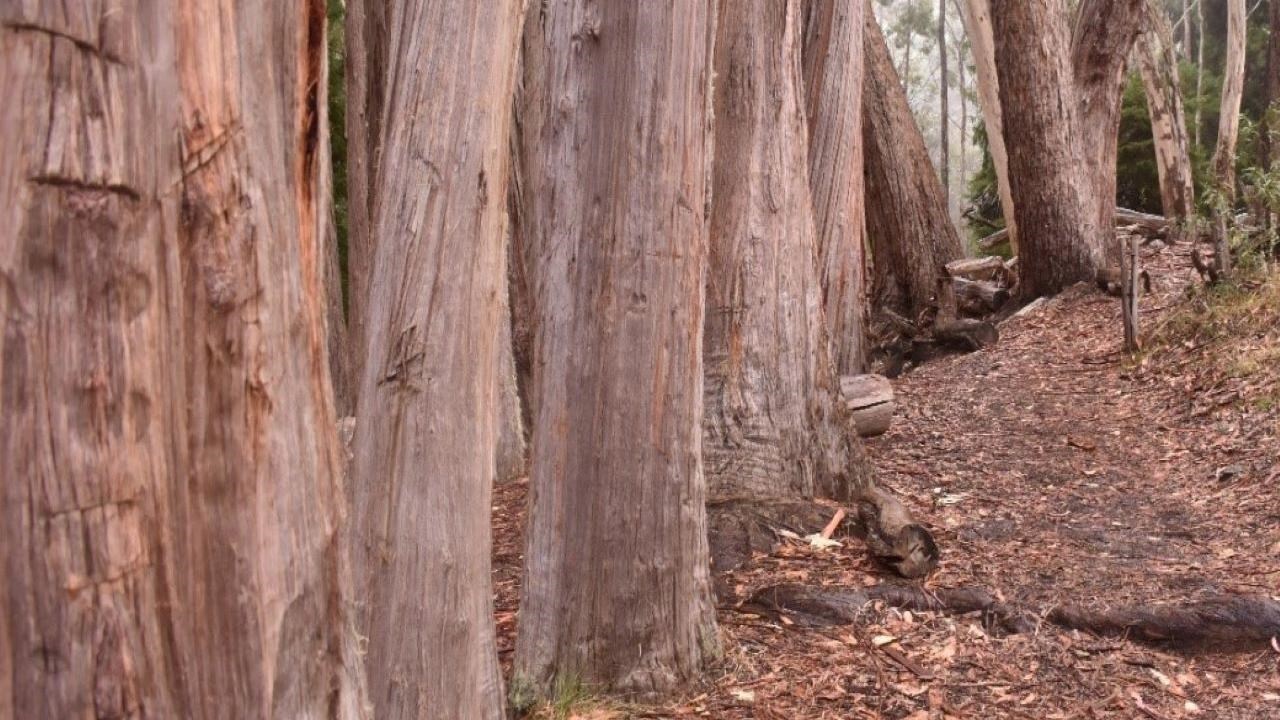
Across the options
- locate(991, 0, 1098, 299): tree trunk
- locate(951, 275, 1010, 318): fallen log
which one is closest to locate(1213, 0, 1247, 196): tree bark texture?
locate(991, 0, 1098, 299): tree trunk

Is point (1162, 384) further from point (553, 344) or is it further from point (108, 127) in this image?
point (108, 127)

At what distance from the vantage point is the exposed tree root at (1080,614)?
15.9ft

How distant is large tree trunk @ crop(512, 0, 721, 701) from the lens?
13.6ft

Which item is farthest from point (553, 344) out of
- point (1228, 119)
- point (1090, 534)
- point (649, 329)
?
point (1228, 119)

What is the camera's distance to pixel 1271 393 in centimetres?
746

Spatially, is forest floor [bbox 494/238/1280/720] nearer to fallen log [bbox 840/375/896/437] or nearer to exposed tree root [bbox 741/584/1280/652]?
exposed tree root [bbox 741/584/1280/652]

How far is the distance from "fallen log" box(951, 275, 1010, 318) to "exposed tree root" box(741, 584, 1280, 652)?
7.74 m

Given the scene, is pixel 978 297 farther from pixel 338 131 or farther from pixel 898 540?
pixel 338 131

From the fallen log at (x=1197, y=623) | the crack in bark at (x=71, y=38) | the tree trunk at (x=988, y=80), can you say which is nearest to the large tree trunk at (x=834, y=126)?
the fallen log at (x=1197, y=623)

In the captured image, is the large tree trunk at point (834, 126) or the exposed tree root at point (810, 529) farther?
the large tree trunk at point (834, 126)

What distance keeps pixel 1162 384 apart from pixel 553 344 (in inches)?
237

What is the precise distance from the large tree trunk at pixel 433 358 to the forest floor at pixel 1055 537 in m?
0.85

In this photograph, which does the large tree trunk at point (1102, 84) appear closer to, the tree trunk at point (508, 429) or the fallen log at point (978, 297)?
the fallen log at point (978, 297)

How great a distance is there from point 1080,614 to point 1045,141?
25.4 ft
